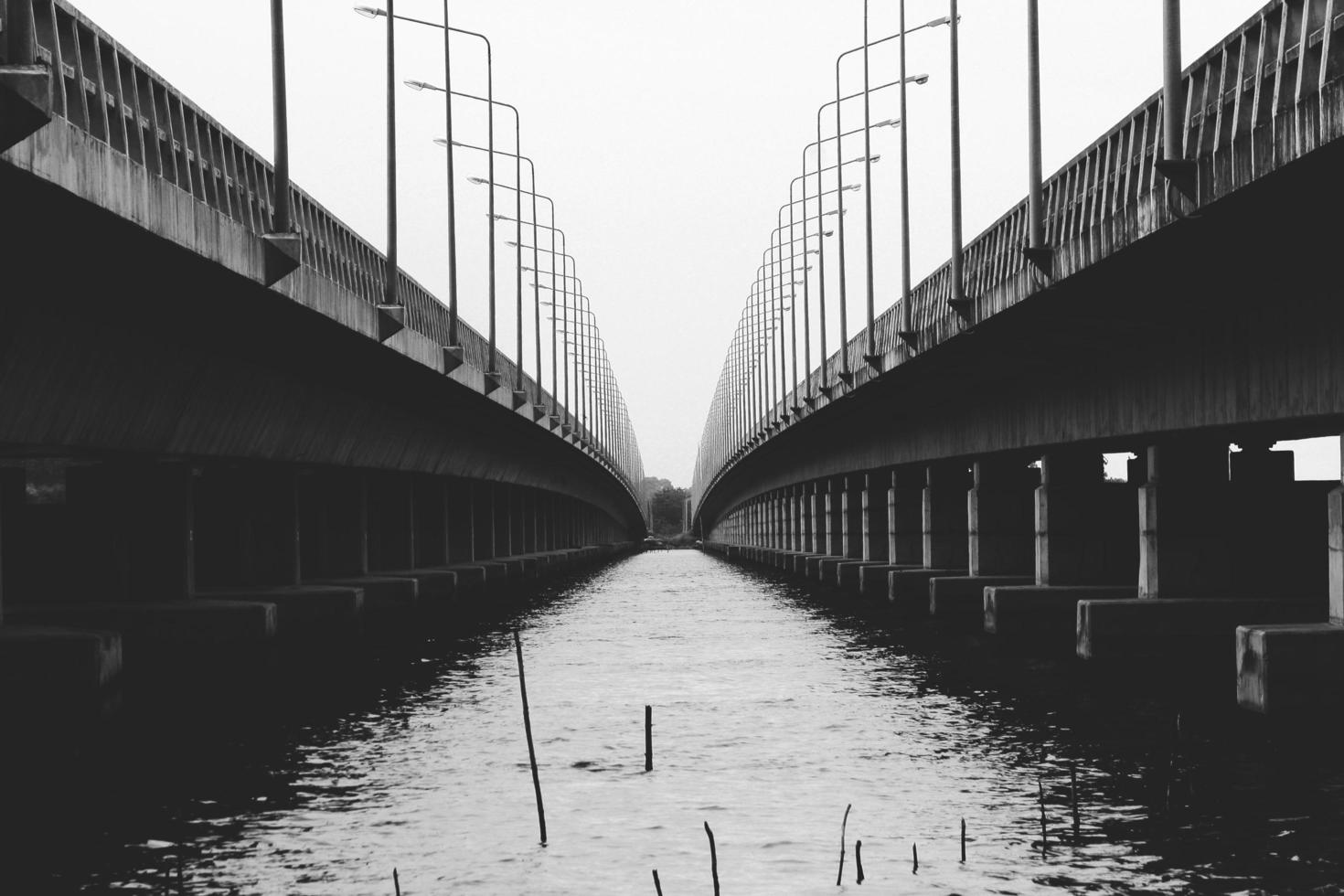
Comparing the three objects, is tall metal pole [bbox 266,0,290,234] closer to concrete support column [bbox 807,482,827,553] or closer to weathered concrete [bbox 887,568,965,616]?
weathered concrete [bbox 887,568,965,616]

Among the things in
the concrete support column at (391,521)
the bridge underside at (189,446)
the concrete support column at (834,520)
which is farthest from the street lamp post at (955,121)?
the concrete support column at (834,520)

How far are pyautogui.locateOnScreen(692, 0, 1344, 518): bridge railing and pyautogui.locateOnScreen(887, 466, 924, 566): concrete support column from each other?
33345mm

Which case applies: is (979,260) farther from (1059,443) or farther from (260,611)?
(260,611)

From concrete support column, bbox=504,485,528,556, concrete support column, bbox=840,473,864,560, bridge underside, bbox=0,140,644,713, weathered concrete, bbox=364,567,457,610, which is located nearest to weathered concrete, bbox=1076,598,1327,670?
bridge underside, bbox=0,140,644,713

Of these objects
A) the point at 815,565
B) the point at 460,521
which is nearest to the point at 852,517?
the point at 815,565

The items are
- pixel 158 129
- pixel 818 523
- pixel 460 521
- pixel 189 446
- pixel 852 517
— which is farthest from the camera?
pixel 818 523

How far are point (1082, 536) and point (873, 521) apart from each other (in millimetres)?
34946

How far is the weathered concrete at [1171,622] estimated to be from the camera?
3503cm

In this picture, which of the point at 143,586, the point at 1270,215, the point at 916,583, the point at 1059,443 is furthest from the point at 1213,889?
the point at 916,583

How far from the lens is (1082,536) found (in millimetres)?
45719

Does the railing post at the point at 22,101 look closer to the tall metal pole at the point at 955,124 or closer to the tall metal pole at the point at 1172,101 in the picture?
the tall metal pole at the point at 1172,101

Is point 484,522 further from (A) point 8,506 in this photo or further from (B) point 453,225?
(A) point 8,506

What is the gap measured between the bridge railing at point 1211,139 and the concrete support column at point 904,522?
33345 millimetres

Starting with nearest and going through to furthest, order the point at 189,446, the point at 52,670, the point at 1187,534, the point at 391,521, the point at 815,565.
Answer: the point at 52,670
the point at 189,446
the point at 1187,534
the point at 391,521
the point at 815,565
